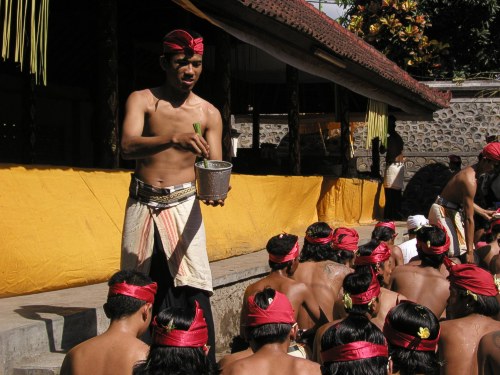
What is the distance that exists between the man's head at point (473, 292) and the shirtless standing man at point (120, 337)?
183 cm

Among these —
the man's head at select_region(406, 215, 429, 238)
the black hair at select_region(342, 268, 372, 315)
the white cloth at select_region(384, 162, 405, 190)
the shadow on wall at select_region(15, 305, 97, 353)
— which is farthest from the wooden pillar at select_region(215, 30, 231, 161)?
the white cloth at select_region(384, 162, 405, 190)

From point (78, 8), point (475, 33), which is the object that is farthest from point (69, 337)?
point (475, 33)

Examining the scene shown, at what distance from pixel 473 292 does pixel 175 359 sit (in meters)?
2.28

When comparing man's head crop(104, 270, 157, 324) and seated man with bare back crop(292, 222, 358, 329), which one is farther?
seated man with bare back crop(292, 222, 358, 329)

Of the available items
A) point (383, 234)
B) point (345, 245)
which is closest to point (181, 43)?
point (345, 245)

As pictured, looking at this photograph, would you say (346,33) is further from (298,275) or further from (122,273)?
(122,273)

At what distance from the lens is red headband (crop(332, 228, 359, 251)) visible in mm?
8242

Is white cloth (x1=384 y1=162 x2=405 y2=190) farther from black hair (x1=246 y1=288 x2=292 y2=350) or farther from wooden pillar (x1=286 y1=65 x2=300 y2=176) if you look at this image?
black hair (x1=246 y1=288 x2=292 y2=350)

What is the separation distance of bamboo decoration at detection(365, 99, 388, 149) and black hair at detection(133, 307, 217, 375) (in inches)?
480

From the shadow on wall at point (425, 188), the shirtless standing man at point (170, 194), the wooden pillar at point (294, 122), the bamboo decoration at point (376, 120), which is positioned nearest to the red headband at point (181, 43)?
the shirtless standing man at point (170, 194)

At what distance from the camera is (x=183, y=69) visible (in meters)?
5.21

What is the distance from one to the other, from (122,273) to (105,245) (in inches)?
132

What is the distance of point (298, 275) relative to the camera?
727 centimetres

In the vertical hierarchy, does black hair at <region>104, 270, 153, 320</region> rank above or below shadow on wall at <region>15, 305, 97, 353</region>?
above
